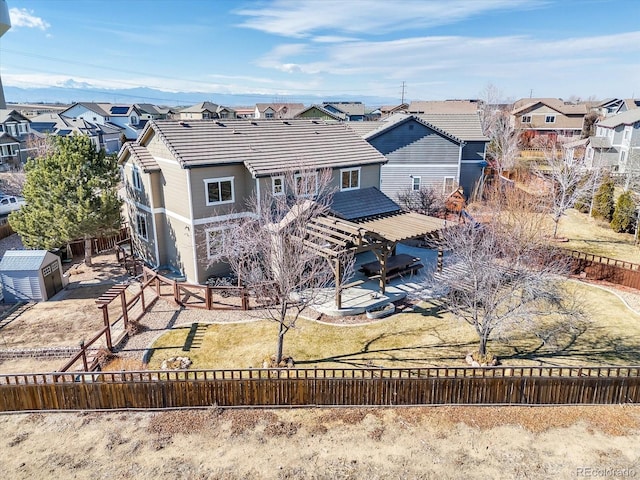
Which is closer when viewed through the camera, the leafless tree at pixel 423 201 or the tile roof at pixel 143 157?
the tile roof at pixel 143 157

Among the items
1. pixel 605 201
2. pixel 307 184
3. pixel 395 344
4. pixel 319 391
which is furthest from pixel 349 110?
pixel 319 391

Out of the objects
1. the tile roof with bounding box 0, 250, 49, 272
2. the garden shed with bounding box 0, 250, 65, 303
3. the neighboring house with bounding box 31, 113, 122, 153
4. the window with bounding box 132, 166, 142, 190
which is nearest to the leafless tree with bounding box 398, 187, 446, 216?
the window with bounding box 132, 166, 142, 190

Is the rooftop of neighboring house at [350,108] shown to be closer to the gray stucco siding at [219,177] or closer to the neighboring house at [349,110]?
the neighboring house at [349,110]

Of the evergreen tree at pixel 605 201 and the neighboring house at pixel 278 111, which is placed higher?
the neighboring house at pixel 278 111

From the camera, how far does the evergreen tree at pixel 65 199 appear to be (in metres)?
23.1

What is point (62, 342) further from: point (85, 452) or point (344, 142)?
point (344, 142)

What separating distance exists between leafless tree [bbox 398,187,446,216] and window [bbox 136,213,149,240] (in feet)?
68.0

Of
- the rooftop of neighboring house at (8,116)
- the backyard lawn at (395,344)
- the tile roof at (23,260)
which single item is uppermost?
the rooftop of neighboring house at (8,116)

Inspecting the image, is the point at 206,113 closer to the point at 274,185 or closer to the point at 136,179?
the point at 136,179

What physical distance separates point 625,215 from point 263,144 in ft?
86.3

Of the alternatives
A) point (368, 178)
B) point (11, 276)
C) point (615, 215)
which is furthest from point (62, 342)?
point (615, 215)

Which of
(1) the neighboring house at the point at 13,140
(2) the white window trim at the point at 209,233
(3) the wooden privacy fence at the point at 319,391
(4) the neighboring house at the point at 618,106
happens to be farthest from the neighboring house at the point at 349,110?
(3) the wooden privacy fence at the point at 319,391

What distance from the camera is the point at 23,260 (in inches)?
868

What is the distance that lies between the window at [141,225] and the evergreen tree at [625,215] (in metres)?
32.7
